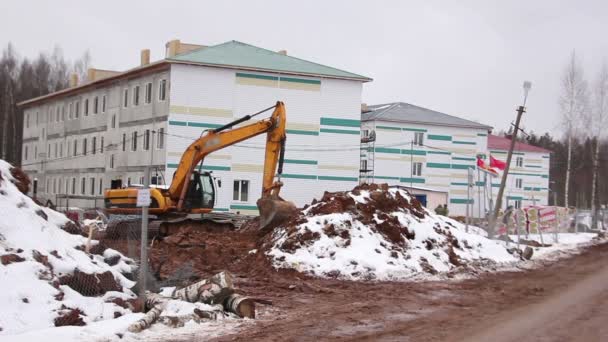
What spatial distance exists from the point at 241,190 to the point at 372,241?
29.8 meters

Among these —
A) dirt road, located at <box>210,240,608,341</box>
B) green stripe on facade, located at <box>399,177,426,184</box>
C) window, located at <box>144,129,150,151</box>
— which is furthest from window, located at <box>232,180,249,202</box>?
dirt road, located at <box>210,240,608,341</box>

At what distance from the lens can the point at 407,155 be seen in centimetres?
6738

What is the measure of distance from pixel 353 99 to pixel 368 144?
12.7m

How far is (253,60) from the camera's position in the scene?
171 feet

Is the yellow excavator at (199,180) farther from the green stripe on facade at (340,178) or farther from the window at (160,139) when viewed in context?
the green stripe on facade at (340,178)

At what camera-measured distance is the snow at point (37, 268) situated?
11305 millimetres

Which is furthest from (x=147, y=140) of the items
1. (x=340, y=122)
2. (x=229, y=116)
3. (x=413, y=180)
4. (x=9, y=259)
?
(x=9, y=259)

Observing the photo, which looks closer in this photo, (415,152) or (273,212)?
(273,212)

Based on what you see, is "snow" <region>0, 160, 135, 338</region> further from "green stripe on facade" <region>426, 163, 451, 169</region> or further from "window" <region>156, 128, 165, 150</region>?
"green stripe on facade" <region>426, 163, 451, 169</region>

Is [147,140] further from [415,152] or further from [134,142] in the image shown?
[415,152]

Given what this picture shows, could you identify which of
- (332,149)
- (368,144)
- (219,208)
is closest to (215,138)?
(219,208)

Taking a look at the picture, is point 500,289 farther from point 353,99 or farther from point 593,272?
point 353,99

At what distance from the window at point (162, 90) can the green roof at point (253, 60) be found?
81.0 inches

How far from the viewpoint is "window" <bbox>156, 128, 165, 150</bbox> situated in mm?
49675
